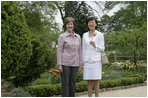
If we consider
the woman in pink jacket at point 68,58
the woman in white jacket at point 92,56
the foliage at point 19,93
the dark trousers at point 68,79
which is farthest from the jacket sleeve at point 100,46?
the foliage at point 19,93

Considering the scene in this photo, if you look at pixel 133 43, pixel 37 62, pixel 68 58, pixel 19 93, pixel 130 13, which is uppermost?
pixel 130 13

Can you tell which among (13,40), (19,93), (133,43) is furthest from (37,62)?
(133,43)

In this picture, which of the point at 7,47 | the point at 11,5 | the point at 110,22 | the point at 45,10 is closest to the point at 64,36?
the point at 7,47

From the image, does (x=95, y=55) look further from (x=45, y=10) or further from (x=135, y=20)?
(x=135, y=20)

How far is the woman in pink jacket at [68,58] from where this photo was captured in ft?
11.5

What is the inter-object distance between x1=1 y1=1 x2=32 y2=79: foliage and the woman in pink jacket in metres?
2.03

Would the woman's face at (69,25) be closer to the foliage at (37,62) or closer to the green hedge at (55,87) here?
the foliage at (37,62)

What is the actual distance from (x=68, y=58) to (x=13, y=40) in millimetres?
2205

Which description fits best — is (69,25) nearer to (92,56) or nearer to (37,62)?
(92,56)

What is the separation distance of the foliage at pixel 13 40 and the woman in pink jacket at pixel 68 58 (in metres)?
2.03

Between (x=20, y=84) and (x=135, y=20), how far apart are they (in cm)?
2014

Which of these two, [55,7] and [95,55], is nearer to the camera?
[95,55]

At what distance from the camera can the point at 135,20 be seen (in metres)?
24.2

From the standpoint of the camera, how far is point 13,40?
520 cm
